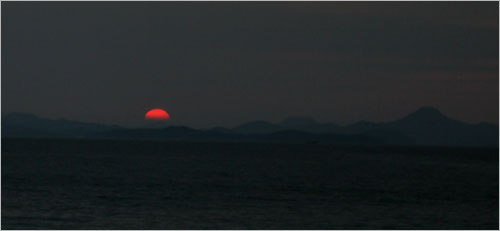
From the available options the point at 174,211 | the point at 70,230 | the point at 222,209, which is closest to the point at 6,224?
the point at 70,230

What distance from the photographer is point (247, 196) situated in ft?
169

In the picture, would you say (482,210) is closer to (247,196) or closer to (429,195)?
(429,195)

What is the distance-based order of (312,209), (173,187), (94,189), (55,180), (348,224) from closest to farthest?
(348,224) < (312,209) < (94,189) < (173,187) < (55,180)

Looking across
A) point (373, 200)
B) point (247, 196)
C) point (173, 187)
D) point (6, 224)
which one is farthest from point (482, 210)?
point (6, 224)

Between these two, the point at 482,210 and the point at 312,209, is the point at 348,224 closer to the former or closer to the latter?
the point at 312,209

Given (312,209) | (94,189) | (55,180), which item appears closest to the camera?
(312,209)

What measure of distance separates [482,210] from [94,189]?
28408 mm

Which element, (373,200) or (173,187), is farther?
(173,187)

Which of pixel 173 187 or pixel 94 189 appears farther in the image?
pixel 173 187

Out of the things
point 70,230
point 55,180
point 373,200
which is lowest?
point 70,230

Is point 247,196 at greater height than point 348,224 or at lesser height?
greater

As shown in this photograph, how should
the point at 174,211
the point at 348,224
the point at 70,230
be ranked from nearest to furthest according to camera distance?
the point at 70,230 → the point at 348,224 → the point at 174,211

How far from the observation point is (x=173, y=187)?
58906 millimetres

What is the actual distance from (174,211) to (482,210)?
775 inches
